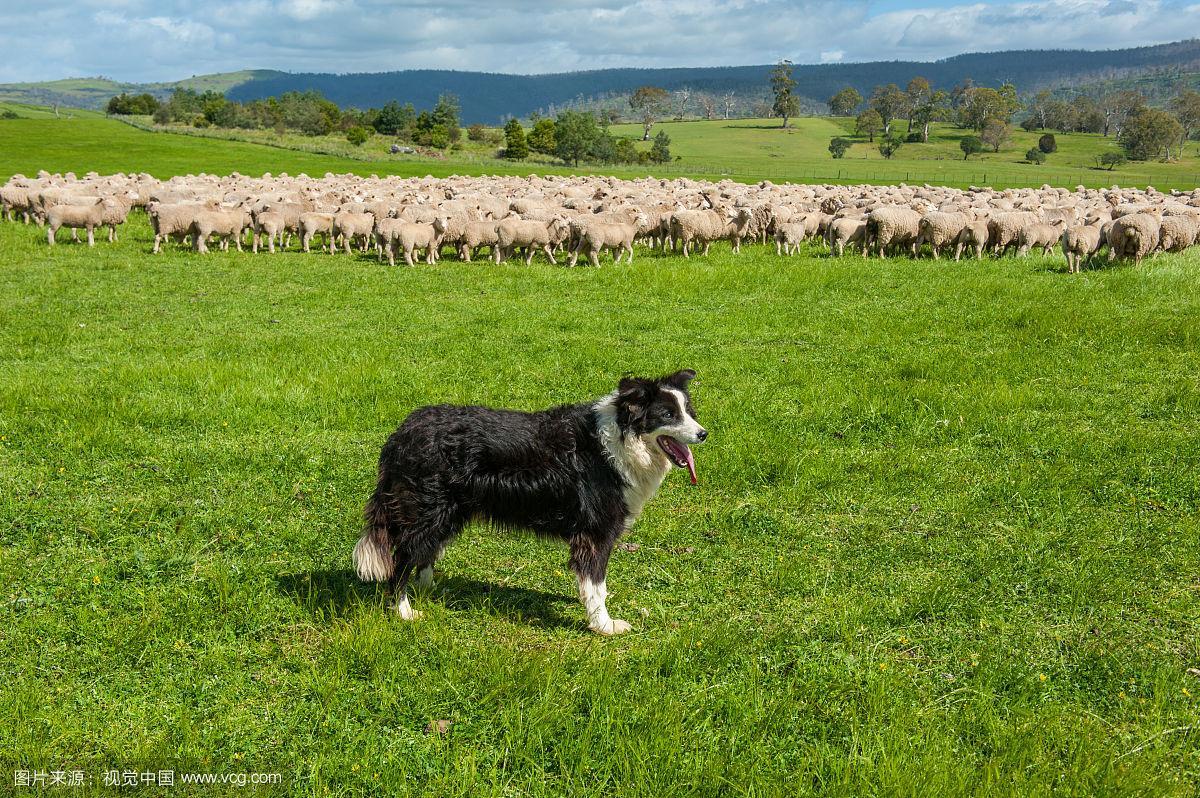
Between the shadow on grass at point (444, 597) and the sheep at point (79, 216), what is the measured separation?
841 inches

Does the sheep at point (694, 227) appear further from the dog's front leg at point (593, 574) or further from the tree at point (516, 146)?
the tree at point (516, 146)

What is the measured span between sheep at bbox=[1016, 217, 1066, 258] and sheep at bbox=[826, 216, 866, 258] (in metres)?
4.17

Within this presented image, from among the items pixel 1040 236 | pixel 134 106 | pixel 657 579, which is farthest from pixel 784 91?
pixel 657 579

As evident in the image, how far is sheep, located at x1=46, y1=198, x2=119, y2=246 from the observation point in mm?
22562

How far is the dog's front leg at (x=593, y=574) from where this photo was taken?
504 cm

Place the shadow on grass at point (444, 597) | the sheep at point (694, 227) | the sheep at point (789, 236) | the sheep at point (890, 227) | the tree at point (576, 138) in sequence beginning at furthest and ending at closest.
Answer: the tree at point (576, 138), the sheep at point (789, 236), the sheep at point (694, 227), the sheep at point (890, 227), the shadow on grass at point (444, 597)

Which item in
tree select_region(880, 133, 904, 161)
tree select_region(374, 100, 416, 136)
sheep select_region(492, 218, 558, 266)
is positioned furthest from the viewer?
tree select_region(880, 133, 904, 161)

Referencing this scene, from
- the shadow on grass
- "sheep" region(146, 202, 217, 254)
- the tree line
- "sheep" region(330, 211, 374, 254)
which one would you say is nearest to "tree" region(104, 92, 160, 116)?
the tree line

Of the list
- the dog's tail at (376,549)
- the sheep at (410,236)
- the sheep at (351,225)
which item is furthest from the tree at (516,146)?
the dog's tail at (376,549)

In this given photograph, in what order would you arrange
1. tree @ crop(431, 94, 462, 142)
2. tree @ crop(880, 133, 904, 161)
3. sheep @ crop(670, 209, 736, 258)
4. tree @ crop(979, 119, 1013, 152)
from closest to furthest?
sheep @ crop(670, 209, 736, 258) < tree @ crop(431, 94, 462, 142) < tree @ crop(880, 133, 904, 161) < tree @ crop(979, 119, 1013, 152)

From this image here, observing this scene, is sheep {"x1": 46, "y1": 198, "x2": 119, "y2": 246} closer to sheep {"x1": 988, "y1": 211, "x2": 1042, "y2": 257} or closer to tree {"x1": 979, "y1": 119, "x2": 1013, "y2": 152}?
sheep {"x1": 988, "y1": 211, "x2": 1042, "y2": 257}

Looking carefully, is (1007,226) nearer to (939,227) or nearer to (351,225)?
(939,227)

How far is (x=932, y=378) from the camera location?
410 inches

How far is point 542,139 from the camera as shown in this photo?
92062 mm
